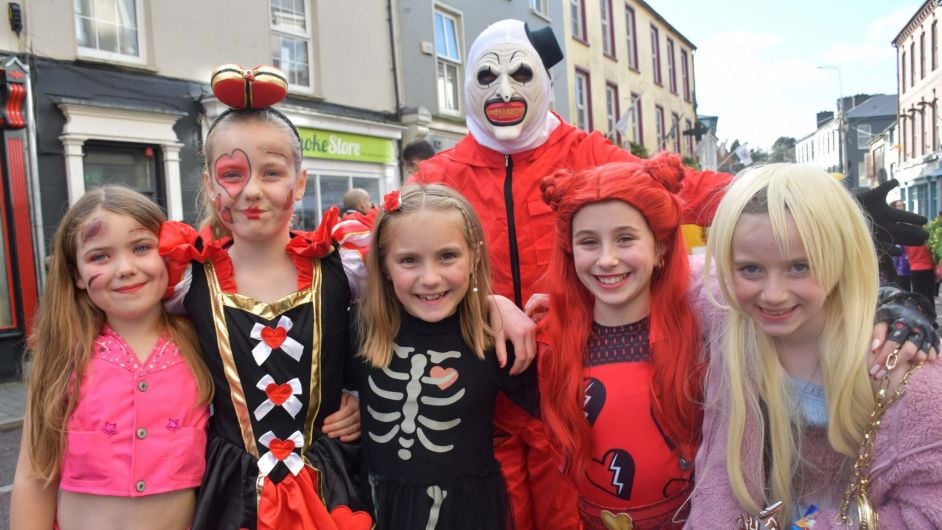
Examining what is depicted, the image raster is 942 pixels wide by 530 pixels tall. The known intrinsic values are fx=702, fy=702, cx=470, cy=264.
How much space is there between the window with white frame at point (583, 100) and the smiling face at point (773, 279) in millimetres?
16663

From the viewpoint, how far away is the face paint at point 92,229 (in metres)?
1.93

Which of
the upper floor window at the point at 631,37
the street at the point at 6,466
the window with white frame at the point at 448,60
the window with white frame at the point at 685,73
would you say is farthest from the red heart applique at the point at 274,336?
the window with white frame at the point at 685,73

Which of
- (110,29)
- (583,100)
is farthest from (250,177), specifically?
(583,100)

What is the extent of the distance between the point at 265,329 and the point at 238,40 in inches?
314

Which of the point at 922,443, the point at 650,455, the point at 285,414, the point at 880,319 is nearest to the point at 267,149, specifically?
the point at 285,414

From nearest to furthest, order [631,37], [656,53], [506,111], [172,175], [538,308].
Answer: [538,308] → [506,111] → [172,175] → [631,37] → [656,53]

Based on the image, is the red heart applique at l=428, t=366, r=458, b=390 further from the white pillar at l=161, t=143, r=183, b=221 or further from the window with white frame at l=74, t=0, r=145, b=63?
the window with white frame at l=74, t=0, r=145, b=63

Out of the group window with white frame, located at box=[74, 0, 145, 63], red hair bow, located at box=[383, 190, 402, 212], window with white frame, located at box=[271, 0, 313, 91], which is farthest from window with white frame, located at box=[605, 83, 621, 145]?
red hair bow, located at box=[383, 190, 402, 212]

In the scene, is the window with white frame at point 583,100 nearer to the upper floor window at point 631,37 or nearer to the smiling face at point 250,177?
the upper floor window at point 631,37

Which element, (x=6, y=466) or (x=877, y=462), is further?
(x=6, y=466)

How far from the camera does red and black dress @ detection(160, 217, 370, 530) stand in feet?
6.18

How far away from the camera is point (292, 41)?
977 centimetres

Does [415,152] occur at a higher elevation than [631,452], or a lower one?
higher

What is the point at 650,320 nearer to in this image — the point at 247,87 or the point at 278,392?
the point at 278,392
